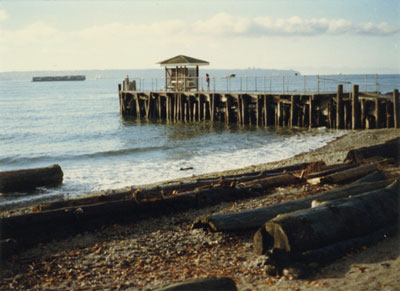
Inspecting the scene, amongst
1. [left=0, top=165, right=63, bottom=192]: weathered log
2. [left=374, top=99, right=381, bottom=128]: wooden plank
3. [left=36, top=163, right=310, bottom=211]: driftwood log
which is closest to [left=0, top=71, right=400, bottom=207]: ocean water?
[left=0, top=165, right=63, bottom=192]: weathered log

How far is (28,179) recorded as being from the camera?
14.8 m

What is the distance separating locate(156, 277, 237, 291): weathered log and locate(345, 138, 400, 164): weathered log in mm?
9267

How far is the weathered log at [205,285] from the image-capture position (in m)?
5.09

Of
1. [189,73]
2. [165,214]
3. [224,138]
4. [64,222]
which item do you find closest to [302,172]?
[165,214]

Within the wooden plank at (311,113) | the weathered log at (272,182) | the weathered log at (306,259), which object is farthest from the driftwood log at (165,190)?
the wooden plank at (311,113)

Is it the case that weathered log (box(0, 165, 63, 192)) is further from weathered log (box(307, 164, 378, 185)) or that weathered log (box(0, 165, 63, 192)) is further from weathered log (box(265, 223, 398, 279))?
weathered log (box(265, 223, 398, 279))

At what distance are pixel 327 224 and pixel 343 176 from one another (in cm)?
477

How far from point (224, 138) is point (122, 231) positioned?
1881 cm

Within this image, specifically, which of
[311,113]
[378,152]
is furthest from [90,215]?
[311,113]

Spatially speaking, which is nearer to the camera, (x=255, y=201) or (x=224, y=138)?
(x=255, y=201)

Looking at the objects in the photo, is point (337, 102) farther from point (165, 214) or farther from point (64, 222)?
point (64, 222)

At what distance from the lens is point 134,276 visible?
669 centimetres

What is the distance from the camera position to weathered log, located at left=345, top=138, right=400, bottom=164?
13.5m

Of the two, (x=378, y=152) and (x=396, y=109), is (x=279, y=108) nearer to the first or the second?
(x=396, y=109)
